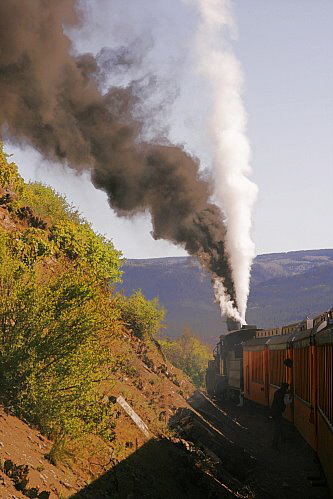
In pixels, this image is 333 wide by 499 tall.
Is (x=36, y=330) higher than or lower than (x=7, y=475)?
higher

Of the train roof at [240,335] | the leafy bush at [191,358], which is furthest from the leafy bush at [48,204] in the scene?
the leafy bush at [191,358]

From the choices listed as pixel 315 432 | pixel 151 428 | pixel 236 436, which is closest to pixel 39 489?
pixel 315 432

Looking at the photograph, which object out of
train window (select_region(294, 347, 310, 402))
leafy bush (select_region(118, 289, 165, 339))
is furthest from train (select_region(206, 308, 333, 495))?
leafy bush (select_region(118, 289, 165, 339))

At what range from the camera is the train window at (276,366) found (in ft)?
70.8

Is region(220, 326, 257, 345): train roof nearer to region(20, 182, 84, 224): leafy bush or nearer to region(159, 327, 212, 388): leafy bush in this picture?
region(20, 182, 84, 224): leafy bush

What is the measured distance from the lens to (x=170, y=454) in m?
16.6

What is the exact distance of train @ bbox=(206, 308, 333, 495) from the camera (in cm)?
1111

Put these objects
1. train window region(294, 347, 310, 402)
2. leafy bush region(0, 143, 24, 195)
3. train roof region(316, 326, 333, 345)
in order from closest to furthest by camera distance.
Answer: train roof region(316, 326, 333, 345) < train window region(294, 347, 310, 402) < leafy bush region(0, 143, 24, 195)

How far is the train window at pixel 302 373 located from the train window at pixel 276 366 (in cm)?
304

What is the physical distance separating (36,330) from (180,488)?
477 centimetres

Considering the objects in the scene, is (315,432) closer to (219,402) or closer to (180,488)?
(180,488)

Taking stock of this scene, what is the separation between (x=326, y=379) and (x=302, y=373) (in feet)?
18.3

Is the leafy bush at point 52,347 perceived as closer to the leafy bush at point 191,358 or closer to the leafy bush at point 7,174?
the leafy bush at point 7,174

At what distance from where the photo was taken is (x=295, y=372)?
1823cm
